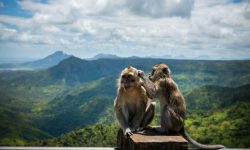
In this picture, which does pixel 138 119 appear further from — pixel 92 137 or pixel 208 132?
pixel 208 132

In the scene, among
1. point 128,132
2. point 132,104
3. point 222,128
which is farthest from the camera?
point 222,128

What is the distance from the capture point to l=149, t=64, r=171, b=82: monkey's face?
24.7ft

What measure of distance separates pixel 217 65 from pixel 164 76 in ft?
540

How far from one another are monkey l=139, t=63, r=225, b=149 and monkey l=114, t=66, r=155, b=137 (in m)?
0.19

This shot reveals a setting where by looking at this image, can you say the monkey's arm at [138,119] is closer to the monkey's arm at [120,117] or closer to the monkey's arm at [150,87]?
the monkey's arm at [120,117]

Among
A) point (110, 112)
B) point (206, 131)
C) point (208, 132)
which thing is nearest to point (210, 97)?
point (110, 112)

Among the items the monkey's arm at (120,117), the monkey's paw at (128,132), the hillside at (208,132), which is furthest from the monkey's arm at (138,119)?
the hillside at (208,132)

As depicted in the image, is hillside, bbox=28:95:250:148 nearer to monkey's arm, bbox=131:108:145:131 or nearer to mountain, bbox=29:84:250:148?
mountain, bbox=29:84:250:148

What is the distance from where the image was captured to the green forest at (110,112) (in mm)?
39469

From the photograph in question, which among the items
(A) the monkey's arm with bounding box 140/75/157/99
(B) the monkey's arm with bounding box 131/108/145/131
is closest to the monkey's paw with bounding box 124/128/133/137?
(B) the monkey's arm with bounding box 131/108/145/131

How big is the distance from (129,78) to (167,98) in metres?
0.83

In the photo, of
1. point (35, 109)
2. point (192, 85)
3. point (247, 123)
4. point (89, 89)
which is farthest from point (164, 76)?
point (89, 89)

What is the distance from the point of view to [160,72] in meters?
7.55

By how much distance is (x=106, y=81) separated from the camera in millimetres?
181500
